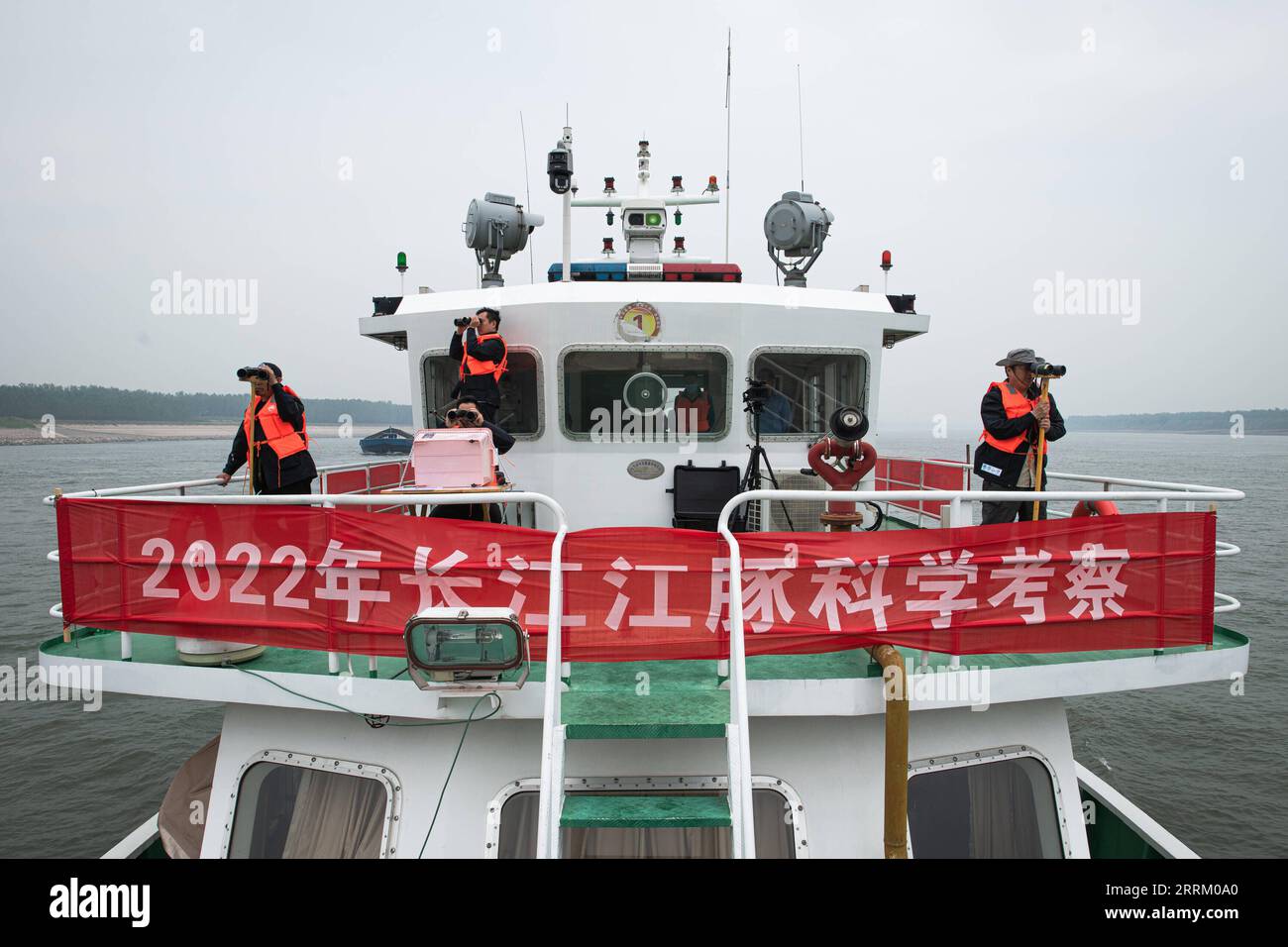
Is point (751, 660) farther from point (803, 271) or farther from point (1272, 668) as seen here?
point (1272, 668)

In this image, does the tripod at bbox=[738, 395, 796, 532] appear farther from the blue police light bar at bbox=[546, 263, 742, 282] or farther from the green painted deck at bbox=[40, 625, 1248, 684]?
the green painted deck at bbox=[40, 625, 1248, 684]

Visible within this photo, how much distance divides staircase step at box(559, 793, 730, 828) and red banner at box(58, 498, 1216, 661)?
0.78 m

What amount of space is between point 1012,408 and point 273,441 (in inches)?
Result: 212

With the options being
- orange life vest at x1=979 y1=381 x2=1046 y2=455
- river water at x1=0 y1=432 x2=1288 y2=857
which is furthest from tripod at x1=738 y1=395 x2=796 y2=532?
river water at x1=0 y1=432 x2=1288 y2=857

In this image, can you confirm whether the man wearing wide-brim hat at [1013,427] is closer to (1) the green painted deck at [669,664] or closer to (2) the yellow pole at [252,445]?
(1) the green painted deck at [669,664]

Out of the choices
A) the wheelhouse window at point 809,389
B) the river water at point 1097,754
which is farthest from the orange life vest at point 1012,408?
the river water at point 1097,754

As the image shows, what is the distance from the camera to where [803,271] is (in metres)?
7.76

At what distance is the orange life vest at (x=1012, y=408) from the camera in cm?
539

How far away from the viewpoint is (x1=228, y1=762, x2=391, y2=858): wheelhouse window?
14.0ft

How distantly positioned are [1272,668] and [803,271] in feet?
46.6

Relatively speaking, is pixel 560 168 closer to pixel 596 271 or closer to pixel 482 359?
pixel 596 271

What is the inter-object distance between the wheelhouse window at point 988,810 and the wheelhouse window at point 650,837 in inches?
33.1

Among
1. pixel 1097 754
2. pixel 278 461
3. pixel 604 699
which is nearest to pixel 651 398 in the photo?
pixel 278 461
